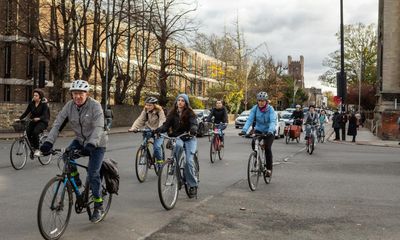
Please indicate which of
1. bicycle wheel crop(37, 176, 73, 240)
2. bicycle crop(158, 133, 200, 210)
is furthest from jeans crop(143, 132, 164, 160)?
bicycle wheel crop(37, 176, 73, 240)

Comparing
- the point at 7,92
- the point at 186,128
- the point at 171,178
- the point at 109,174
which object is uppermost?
the point at 7,92

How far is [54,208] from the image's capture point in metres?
5.43

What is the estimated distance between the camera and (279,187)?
991 cm

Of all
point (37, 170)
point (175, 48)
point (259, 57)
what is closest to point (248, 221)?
point (37, 170)

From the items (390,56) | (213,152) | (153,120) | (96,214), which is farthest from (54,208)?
(390,56)

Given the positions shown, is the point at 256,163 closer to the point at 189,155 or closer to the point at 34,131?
the point at 189,155

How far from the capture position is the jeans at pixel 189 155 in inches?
306

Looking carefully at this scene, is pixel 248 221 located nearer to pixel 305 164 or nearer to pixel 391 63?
pixel 305 164

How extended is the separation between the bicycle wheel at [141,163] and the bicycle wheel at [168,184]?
2648mm

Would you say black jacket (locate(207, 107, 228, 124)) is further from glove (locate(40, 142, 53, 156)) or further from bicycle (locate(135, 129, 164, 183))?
glove (locate(40, 142, 53, 156))

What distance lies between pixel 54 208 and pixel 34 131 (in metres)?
7.03

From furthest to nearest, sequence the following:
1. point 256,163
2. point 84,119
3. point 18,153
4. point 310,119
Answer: point 310,119
point 18,153
point 256,163
point 84,119

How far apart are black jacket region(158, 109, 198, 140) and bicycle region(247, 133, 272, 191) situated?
1863mm

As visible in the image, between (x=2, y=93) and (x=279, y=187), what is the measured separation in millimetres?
38318
